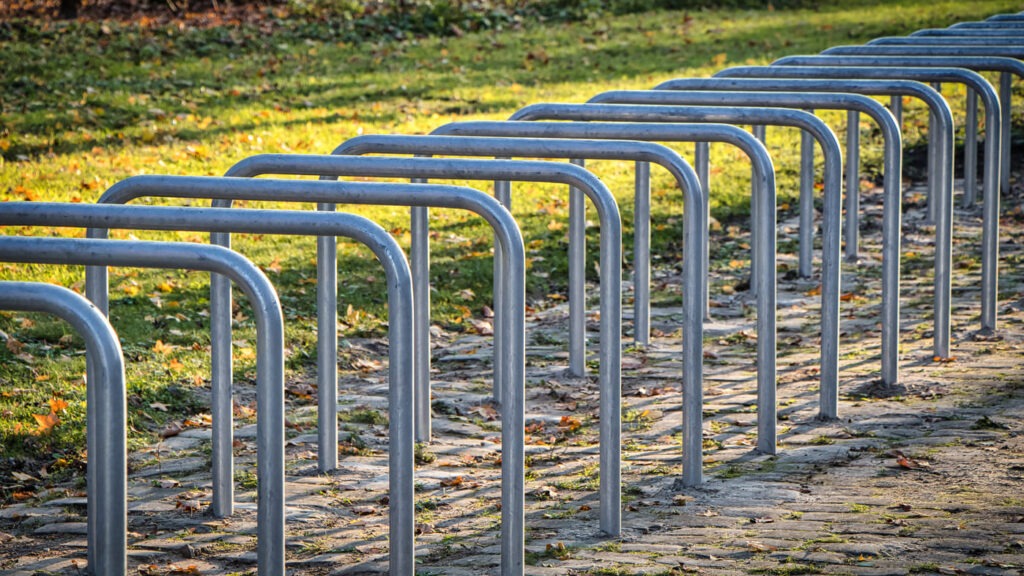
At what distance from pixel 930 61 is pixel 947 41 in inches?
43.6

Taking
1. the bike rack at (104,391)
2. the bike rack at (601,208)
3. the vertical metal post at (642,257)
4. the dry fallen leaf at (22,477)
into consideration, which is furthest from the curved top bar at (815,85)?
the bike rack at (104,391)

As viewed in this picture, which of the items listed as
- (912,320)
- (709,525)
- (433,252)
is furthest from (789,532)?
(433,252)

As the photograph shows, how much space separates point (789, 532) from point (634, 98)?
2.39m

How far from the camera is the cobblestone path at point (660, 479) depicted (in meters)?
4.21

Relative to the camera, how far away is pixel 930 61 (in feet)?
23.6

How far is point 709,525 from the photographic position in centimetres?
447

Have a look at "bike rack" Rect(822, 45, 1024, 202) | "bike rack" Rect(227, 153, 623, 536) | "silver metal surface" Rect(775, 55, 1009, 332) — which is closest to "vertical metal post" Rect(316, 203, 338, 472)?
"bike rack" Rect(227, 153, 623, 536)

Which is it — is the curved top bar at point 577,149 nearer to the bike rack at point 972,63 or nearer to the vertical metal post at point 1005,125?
the bike rack at point 972,63

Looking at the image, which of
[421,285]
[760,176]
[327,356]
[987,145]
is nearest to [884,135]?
[760,176]

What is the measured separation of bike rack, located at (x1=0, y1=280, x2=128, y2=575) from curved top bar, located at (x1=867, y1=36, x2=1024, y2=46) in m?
6.07

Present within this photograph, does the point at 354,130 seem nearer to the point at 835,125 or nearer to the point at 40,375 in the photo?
the point at 835,125

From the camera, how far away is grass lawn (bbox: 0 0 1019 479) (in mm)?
6320

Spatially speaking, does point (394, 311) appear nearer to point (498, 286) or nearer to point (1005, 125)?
point (498, 286)

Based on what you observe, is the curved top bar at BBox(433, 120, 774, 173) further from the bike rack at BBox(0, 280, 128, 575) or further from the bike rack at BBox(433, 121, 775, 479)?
the bike rack at BBox(0, 280, 128, 575)
